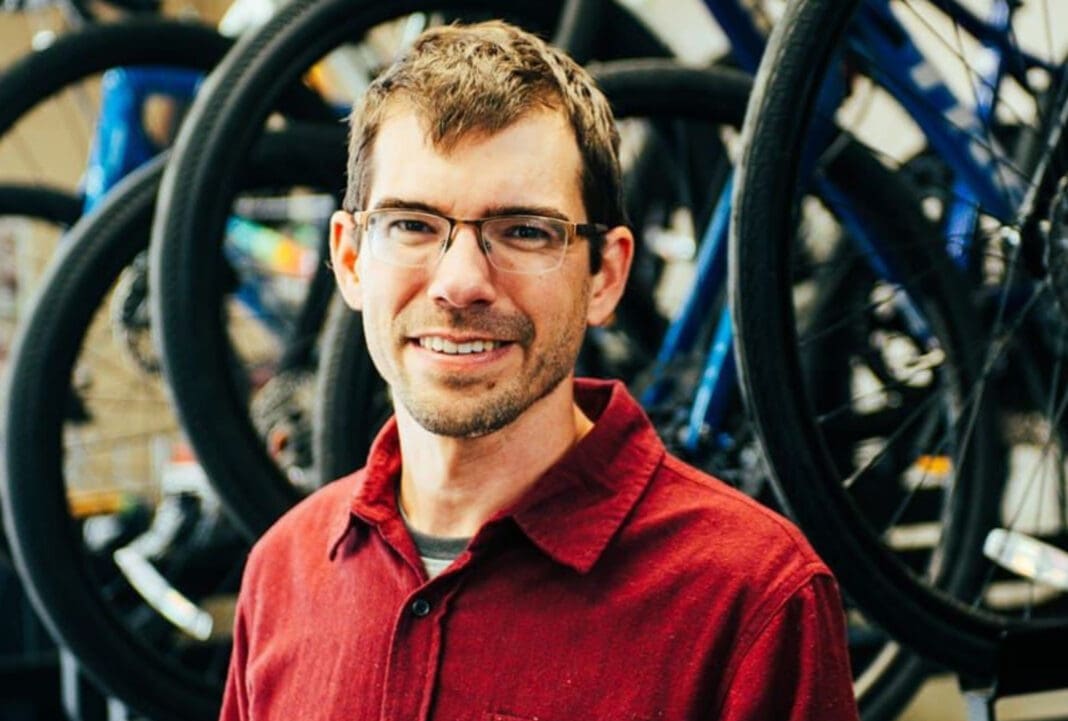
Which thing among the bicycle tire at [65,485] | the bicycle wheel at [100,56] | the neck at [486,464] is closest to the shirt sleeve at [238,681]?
the neck at [486,464]

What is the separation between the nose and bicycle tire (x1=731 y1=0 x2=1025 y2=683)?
13.3 inches

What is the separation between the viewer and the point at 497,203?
79 cm

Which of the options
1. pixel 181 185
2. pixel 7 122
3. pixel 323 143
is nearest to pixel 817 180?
pixel 323 143

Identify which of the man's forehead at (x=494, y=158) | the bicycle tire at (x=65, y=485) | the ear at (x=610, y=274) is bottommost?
the bicycle tire at (x=65, y=485)

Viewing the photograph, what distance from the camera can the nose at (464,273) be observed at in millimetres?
788

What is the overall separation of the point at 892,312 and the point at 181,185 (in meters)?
1.04

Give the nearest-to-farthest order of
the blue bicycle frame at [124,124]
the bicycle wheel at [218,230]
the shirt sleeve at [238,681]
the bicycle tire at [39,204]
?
the shirt sleeve at [238,681] < the bicycle wheel at [218,230] < the blue bicycle frame at [124,124] < the bicycle tire at [39,204]

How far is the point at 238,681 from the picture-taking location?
952 mm

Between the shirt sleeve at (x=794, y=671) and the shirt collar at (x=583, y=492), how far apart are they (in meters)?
0.11

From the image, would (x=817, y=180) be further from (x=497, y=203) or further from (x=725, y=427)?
(x=497, y=203)

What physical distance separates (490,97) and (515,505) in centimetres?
24

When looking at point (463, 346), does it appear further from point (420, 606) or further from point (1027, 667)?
point (1027, 667)

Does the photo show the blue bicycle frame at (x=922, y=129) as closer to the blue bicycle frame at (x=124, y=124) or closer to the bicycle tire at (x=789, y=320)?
the bicycle tire at (x=789, y=320)

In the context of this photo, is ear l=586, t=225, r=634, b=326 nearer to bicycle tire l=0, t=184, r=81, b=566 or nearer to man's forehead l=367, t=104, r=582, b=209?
man's forehead l=367, t=104, r=582, b=209
